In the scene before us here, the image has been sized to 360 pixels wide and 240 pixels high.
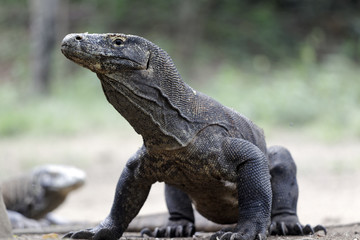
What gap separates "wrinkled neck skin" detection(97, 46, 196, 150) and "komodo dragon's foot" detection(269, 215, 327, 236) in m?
1.04

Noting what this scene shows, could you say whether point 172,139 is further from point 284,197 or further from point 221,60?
point 221,60

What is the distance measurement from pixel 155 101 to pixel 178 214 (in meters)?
1.30

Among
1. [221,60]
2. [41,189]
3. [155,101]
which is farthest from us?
[221,60]

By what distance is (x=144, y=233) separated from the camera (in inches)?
179

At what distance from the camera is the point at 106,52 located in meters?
3.33

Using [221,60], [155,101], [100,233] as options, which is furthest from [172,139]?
[221,60]

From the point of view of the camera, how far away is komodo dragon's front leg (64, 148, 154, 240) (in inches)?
153

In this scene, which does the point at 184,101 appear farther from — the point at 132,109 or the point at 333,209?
the point at 333,209

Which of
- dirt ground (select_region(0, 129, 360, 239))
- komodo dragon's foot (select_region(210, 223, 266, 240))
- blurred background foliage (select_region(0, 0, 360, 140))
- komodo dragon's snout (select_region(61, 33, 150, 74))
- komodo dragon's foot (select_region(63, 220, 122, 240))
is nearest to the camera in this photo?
komodo dragon's snout (select_region(61, 33, 150, 74))

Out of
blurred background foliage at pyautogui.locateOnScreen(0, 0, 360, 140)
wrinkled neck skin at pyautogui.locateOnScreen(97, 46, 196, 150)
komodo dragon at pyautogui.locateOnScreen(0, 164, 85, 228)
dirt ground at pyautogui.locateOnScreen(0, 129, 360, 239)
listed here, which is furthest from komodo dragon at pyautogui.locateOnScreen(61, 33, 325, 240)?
blurred background foliage at pyautogui.locateOnScreen(0, 0, 360, 140)

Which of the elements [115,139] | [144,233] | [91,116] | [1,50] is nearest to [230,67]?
[91,116]

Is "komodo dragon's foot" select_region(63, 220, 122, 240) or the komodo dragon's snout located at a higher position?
the komodo dragon's snout

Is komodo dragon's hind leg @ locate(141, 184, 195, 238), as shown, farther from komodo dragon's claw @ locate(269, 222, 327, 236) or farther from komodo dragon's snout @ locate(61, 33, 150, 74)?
komodo dragon's snout @ locate(61, 33, 150, 74)

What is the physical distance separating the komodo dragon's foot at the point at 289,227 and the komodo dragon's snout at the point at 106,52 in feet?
4.77
